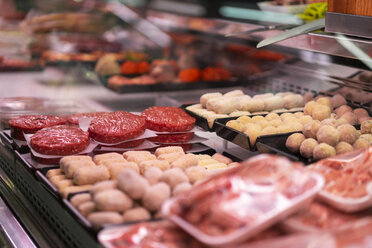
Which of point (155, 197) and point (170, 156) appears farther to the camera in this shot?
point (170, 156)

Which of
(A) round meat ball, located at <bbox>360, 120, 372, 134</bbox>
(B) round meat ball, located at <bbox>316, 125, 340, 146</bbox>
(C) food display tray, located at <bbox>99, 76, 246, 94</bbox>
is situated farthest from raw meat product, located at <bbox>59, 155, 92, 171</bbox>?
(C) food display tray, located at <bbox>99, 76, 246, 94</bbox>

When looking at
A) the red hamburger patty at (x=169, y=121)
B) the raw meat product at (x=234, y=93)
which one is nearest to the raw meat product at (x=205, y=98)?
the raw meat product at (x=234, y=93)

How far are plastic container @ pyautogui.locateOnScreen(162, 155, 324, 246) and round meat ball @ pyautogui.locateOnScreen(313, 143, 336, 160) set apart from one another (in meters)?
0.71

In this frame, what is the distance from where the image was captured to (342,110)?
9.48ft

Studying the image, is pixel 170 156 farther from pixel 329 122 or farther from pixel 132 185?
pixel 329 122

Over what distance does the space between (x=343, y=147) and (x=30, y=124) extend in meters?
1.67

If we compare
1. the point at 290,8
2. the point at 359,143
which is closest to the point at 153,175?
the point at 359,143

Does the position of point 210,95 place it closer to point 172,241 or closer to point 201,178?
point 201,178

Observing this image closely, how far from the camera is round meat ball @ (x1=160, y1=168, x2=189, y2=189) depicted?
5.91 feet

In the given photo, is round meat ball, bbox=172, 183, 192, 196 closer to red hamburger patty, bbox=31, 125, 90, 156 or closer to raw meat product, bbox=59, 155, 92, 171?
raw meat product, bbox=59, 155, 92, 171

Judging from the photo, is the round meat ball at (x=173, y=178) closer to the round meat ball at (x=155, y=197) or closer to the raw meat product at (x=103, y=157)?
the round meat ball at (x=155, y=197)

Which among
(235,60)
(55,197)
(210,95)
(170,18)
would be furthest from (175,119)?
(170,18)

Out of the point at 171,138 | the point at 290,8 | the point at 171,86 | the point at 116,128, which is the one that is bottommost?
the point at 171,86

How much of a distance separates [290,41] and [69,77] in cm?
361
